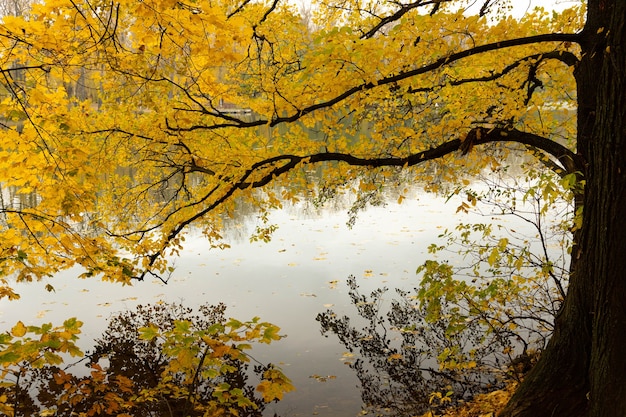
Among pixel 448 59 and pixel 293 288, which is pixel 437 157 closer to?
pixel 448 59

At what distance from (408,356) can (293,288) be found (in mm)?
3474

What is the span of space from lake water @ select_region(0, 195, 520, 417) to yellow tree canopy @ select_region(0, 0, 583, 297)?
2.63 m

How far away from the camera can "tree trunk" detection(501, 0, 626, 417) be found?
2785 mm

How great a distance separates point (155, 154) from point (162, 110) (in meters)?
0.57

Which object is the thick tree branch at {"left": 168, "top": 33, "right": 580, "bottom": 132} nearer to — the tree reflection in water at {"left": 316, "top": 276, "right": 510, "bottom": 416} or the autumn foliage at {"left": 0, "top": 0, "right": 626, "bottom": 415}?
the autumn foliage at {"left": 0, "top": 0, "right": 626, "bottom": 415}

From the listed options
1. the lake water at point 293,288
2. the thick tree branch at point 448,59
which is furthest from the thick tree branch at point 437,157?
the lake water at point 293,288

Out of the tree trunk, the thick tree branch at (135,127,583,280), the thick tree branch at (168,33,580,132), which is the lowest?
the tree trunk

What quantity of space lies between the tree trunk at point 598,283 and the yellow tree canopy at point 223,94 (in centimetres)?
61

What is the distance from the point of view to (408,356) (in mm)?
6797

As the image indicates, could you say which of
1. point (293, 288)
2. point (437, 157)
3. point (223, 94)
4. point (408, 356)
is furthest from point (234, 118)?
point (293, 288)

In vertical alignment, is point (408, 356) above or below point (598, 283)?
above

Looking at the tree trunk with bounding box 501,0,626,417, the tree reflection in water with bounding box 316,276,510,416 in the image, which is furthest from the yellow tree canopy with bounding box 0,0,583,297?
the tree reflection in water with bounding box 316,276,510,416

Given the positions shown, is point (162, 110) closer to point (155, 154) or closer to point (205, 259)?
point (155, 154)

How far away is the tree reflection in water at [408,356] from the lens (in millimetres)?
5773
